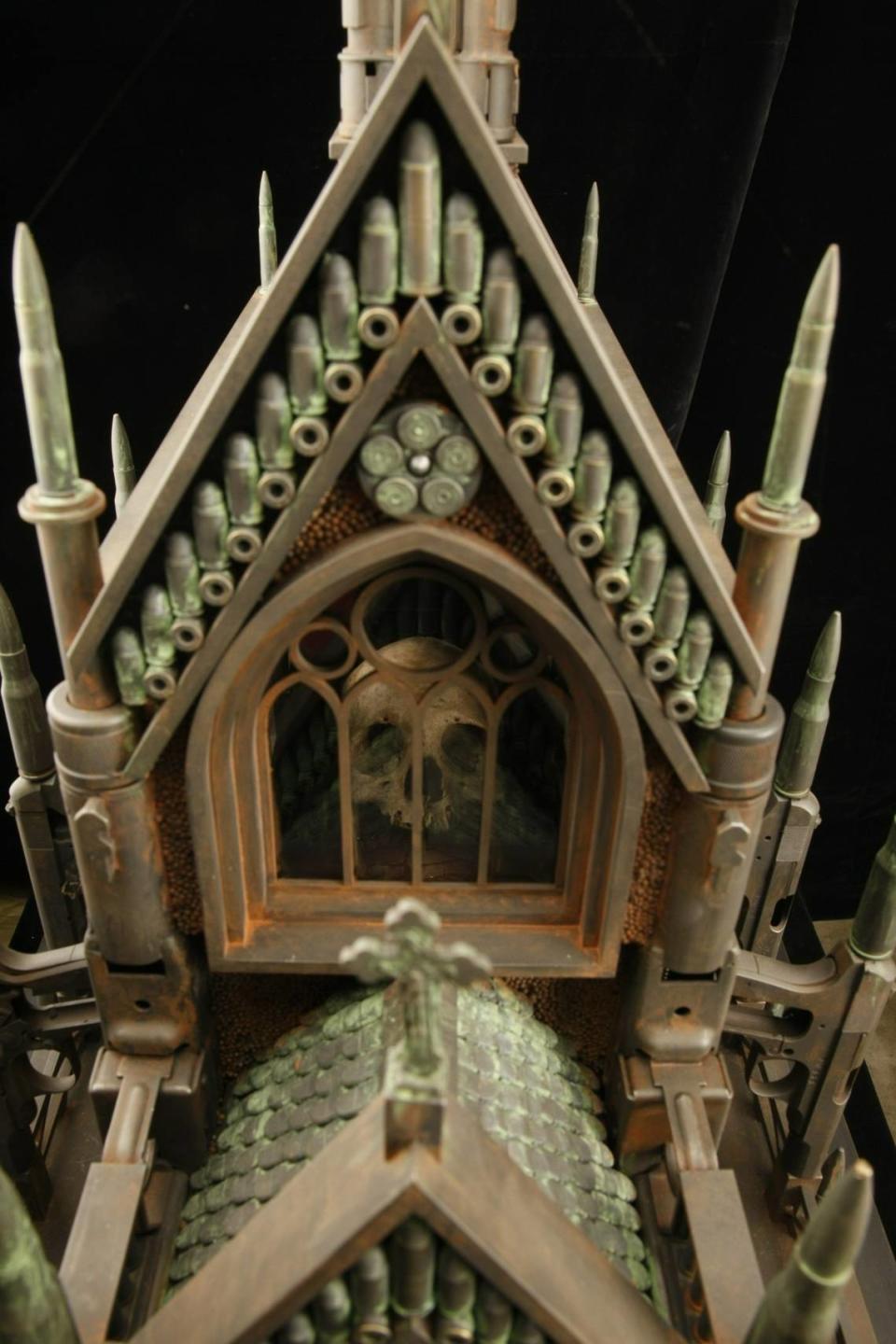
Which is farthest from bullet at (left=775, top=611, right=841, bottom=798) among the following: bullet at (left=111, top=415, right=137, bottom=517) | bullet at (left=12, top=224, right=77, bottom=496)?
bullet at (left=12, top=224, right=77, bottom=496)

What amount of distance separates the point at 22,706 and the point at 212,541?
73.1 inches

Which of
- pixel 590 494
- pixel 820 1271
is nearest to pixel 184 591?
pixel 590 494

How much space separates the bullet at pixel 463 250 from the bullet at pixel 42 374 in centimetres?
88

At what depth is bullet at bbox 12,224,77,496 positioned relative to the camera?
2631 millimetres

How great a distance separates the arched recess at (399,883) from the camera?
3.03m

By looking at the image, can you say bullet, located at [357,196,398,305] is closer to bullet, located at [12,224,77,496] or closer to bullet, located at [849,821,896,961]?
bullet, located at [12,224,77,496]

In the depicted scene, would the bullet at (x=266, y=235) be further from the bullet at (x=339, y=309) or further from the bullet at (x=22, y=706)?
the bullet at (x=339, y=309)

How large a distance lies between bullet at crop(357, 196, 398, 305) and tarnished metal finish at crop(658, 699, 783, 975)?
56.5 inches

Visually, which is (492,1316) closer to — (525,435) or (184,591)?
(184,591)

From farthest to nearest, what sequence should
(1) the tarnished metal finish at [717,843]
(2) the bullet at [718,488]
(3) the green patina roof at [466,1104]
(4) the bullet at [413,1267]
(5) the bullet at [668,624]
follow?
(2) the bullet at [718,488]
(3) the green patina roof at [466,1104]
(1) the tarnished metal finish at [717,843]
(5) the bullet at [668,624]
(4) the bullet at [413,1267]

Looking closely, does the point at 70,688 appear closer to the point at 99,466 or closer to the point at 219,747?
the point at 219,747

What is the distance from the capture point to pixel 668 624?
122 inches

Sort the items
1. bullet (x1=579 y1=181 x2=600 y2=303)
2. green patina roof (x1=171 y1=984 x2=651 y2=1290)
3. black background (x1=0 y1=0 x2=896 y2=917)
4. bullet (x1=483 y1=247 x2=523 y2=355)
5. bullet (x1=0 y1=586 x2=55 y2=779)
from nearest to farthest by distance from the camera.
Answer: bullet (x1=483 y1=247 x2=523 y2=355) < green patina roof (x1=171 y1=984 x2=651 y2=1290) < bullet (x1=0 y1=586 x2=55 y2=779) < bullet (x1=579 y1=181 x2=600 y2=303) < black background (x1=0 y1=0 x2=896 y2=917)

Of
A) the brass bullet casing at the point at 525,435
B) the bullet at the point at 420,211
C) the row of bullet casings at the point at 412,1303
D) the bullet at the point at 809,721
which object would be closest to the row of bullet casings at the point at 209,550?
the bullet at the point at 420,211
